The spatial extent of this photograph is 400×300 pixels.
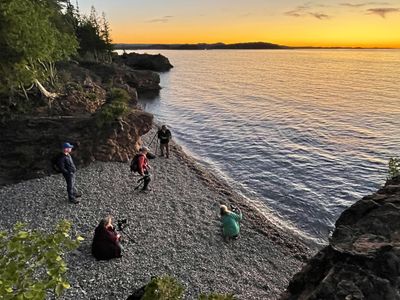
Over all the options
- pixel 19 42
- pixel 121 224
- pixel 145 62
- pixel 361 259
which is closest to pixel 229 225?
pixel 121 224

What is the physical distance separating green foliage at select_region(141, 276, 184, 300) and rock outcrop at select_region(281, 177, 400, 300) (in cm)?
258

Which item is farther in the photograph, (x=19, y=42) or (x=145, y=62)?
(x=145, y=62)

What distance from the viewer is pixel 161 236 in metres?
14.9

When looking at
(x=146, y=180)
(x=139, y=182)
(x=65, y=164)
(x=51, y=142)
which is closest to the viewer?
(x=65, y=164)

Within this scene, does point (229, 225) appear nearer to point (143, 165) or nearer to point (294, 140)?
point (143, 165)

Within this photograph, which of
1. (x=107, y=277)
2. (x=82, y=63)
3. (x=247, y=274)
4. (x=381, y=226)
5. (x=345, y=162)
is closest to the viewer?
(x=381, y=226)

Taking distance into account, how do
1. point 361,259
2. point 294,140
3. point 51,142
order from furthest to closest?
point 294,140, point 51,142, point 361,259

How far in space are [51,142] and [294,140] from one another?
25763mm

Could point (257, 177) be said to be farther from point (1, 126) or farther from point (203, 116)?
point (203, 116)

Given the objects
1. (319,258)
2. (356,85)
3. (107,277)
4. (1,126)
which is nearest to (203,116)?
(1,126)

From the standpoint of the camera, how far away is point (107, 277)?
462 inches

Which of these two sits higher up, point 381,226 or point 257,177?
point 381,226

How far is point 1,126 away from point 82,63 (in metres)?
44.3

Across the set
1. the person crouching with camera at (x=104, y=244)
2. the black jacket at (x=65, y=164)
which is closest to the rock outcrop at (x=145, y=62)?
the black jacket at (x=65, y=164)
